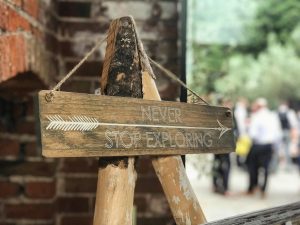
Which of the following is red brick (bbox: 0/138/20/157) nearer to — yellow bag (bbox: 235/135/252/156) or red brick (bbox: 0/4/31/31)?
red brick (bbox: 0/4/31/31)

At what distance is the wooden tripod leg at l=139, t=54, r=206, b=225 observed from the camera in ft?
4.60

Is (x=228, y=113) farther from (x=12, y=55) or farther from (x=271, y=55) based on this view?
(x=271, y=55)

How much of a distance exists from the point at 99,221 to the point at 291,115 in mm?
8121

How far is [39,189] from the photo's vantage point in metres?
2.06

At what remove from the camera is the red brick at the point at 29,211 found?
2053 millimetres

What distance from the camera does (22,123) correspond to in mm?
2100

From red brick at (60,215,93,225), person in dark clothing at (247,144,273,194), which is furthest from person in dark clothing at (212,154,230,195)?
red brick at (60,215,93,225)

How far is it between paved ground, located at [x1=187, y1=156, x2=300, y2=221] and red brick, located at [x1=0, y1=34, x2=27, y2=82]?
277cm

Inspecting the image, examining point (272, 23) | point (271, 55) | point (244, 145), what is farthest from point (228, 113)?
point (272, 23)

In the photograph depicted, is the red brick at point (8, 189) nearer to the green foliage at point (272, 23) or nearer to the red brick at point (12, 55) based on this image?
the red brick at point (12, 55)

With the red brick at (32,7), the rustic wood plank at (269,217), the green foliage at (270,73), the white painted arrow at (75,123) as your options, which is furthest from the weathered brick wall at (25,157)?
the green foliage at (270,73)

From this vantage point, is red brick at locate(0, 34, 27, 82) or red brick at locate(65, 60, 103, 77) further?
red brick at locate(65, 60, 103, 77)

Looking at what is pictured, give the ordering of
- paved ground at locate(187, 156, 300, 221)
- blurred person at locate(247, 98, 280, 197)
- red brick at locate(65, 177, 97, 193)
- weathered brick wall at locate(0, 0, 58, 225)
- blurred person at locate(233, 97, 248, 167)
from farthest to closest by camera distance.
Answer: blurred person at locate(233, 97, 248, 167)
blurred person at locate(247, 98, 280, 197)
paved ground at locate(187, 156, 300, 221)
red brick at locate(65, 177, 97, 193)
weathered brick wall at locate(0, 0, 58, 225)

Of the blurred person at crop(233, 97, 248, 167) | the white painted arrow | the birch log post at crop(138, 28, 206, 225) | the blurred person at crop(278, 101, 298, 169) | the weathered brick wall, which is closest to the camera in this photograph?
the white painted arrow
